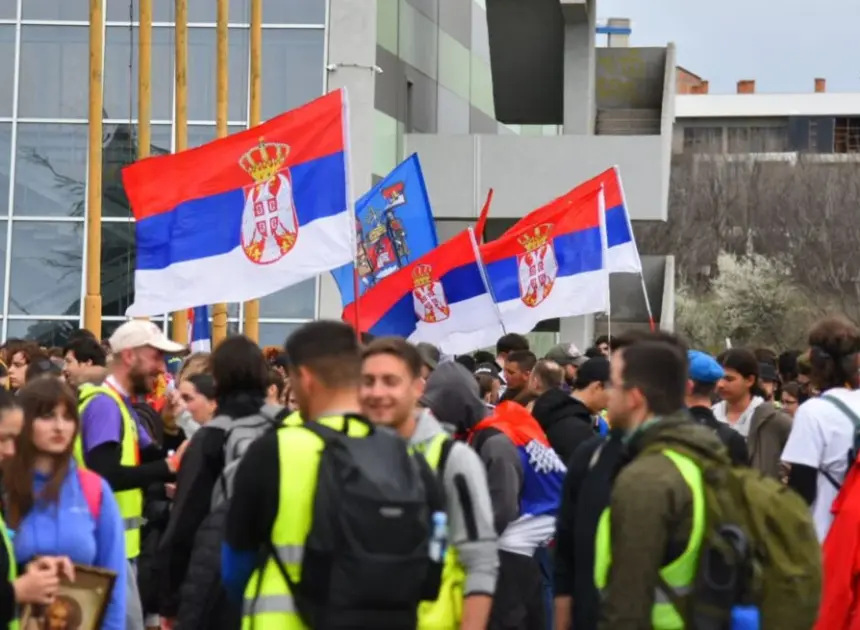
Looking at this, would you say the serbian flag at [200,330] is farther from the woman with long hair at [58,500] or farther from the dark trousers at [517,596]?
the woman with long hair at [58,500]

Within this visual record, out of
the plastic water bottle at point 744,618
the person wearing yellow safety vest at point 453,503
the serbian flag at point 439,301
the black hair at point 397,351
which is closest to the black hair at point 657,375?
the plastic water bottle at point 744,618

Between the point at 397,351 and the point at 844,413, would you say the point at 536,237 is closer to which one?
the point at 844,413

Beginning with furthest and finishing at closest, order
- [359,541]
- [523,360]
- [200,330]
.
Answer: [200,330], [523,360], [359,541]

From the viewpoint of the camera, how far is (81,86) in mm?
30781

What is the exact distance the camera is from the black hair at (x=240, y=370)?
7.77 metres

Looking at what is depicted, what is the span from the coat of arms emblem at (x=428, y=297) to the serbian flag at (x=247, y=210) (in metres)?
2.92

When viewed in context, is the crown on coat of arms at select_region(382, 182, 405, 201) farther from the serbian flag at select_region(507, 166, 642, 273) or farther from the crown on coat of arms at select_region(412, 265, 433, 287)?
the serbian flag at select_region(507, 166, 642, 273)

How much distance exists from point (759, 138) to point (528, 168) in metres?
86.1

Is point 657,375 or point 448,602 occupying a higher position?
point 657,375

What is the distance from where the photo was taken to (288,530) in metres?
5.41

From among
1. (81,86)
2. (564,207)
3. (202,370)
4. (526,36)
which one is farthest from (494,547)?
(526,36)

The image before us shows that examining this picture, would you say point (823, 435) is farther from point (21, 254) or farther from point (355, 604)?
point (21, 254)

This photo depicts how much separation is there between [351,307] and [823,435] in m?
7.31

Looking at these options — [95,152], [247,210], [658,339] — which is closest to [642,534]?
[658,339]
